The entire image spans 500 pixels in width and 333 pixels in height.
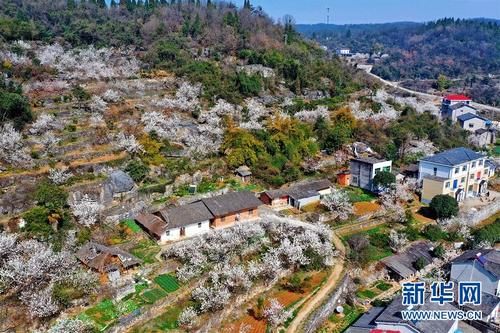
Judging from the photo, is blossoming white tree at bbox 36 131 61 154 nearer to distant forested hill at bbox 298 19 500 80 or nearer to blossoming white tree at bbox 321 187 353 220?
blossoming white tree at bbox 321 187 353 220

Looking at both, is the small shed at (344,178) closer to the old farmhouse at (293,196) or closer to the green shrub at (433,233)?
the old farmhouse at (293,196)

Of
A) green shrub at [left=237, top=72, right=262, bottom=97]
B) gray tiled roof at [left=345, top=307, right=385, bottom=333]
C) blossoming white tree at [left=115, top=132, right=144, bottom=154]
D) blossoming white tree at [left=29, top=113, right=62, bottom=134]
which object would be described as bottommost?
gray tiled roof at [left=345, top=307, right=385, bottom=333]

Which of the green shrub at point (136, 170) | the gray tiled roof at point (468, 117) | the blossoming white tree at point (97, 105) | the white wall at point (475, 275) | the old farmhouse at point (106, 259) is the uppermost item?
the blossoming white tree at point (97, 105)

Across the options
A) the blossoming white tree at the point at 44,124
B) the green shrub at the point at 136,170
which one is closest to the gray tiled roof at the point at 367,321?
the green shrub at the point at 136,170

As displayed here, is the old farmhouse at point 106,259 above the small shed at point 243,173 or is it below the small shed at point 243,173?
below

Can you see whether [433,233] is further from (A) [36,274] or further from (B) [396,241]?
(A) [36,274]

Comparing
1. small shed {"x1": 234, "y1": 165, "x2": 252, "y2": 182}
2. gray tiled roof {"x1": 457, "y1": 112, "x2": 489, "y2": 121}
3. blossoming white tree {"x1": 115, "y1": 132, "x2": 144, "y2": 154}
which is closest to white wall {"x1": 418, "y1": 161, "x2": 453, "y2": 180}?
small shed {"x1": 234, "y1": 165, "x2": 252, "y2": 182}
